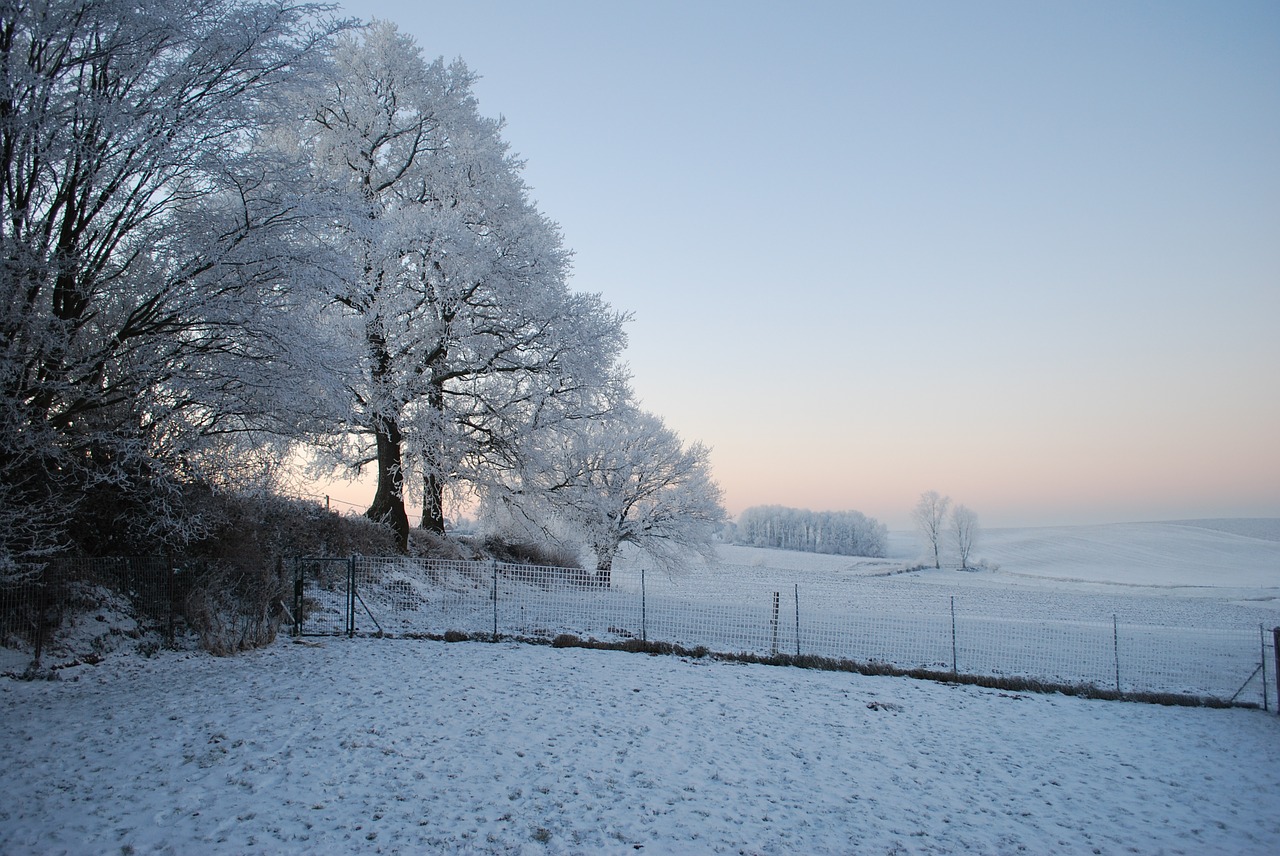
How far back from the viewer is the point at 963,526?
76.7 m

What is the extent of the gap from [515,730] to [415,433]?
33.1 feet

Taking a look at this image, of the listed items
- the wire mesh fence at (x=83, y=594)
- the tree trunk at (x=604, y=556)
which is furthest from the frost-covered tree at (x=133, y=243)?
the tree trunk at (x=604, y=556)

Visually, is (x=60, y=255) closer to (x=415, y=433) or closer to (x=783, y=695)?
(x=415, y=433)

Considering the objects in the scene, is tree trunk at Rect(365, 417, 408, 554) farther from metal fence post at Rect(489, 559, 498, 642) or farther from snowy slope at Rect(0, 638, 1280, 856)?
snowy slope at Rect(0, 638, 1280, 856)

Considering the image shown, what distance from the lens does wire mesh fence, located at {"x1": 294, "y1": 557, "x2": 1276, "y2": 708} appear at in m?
11.7

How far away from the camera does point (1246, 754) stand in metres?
7.60

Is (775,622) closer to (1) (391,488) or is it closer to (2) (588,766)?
(2) (588,766)

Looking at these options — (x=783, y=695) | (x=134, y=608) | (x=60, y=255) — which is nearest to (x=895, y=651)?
(x=783, y=695)

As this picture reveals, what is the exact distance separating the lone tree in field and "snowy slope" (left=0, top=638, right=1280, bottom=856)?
242 ft

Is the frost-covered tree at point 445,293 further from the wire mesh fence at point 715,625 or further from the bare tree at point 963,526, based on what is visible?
the bare tree at point 963,526

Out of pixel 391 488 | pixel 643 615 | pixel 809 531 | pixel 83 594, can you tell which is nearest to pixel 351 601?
pixel 83 594

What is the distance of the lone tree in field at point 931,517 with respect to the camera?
78125 millimetres

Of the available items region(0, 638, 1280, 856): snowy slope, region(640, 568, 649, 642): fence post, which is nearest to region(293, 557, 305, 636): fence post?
region(0, 638, 1280, 856): snowy slope

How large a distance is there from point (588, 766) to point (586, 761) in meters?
0.13
